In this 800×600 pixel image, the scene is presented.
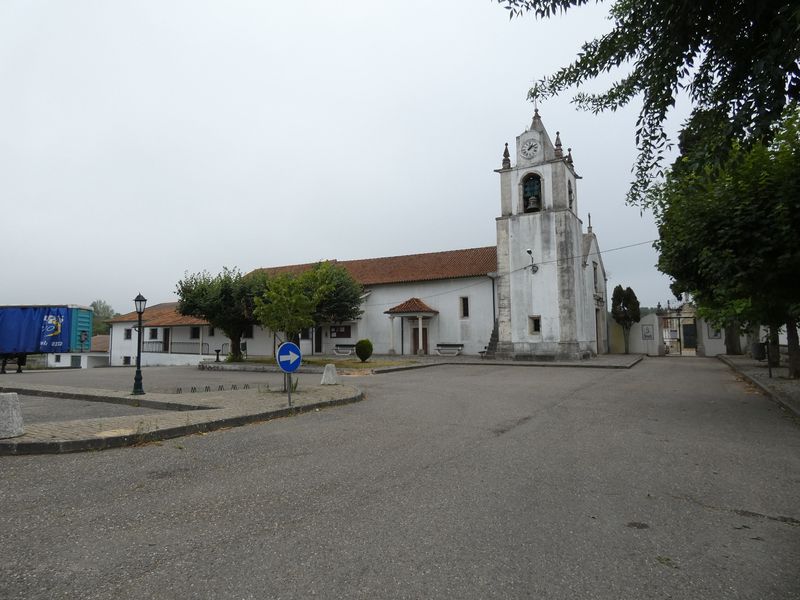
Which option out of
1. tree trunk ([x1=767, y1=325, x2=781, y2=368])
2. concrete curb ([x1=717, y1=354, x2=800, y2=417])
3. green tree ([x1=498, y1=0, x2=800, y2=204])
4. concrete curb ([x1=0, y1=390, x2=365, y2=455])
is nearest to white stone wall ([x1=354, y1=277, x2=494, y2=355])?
tree trunk ([x1=767, y1=325, x2=781, y2=368])

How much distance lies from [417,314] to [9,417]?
27.9 meters

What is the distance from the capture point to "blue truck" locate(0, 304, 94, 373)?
25062mm

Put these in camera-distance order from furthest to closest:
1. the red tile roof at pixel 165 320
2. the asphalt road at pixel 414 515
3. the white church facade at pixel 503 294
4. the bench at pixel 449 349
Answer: the red tile roof at pixel 165 320 → the bench at pixel 449 349 → the white church facade at pixel 503 294 → the asphalt road at pixel 414 515

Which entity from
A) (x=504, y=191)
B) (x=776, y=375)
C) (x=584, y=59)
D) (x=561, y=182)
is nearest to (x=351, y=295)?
(x=504, y=191)

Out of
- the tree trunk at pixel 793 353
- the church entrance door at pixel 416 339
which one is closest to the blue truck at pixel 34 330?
the church entrance door at pixel 416 339

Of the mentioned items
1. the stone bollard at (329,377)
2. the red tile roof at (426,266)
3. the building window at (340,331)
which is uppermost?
the red tile roof at (426,266)

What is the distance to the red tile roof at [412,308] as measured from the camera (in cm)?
3396

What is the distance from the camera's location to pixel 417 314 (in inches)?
1339

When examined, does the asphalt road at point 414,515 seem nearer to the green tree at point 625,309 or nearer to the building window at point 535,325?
the building window at point 535,325

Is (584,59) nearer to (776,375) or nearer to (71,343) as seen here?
(776,375)

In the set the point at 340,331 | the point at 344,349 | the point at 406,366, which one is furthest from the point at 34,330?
the point at 340,331

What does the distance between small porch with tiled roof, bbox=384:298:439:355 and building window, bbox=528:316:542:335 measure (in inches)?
263

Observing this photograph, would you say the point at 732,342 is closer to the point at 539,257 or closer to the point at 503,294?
the point at 539,257

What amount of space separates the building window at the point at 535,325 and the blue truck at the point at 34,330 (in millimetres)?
24997
